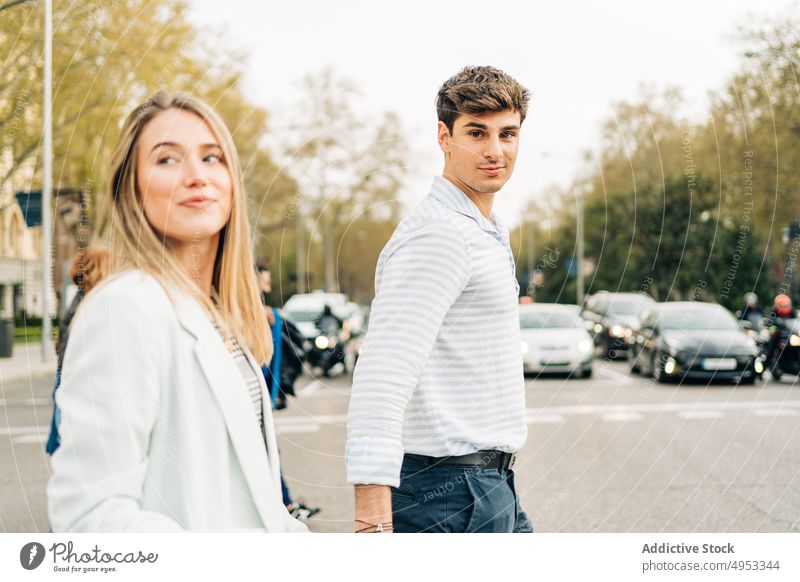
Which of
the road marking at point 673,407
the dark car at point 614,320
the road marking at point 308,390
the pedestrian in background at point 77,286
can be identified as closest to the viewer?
the pedestrian in background at point 77,286

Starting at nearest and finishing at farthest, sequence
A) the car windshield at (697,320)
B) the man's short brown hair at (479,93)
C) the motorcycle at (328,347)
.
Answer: the man's short brown hair at (479,93), the car windshield at (697,320), the motorcycle at (328,347)

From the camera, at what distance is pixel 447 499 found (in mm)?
2041

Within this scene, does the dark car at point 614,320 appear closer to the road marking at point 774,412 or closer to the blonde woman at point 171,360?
the road marking at point 774,412

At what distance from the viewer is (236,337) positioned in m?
1.76

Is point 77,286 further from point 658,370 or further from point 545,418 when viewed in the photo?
point 658,370

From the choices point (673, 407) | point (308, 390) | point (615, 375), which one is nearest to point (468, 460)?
point (673, 407)

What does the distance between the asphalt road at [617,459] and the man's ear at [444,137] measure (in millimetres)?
1867

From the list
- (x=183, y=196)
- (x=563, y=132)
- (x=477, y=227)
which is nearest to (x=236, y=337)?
(x=183, y=196)

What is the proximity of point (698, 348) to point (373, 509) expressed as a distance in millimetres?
12439

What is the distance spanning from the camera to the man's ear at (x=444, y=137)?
2.23 m

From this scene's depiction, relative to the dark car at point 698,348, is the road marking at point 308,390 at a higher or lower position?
lower

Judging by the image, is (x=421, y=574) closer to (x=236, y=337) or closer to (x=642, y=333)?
(x=236, y=337)

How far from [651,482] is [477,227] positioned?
515cm

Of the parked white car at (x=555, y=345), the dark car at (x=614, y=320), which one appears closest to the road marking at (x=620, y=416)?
the parked white car at (x=555, y=345)
